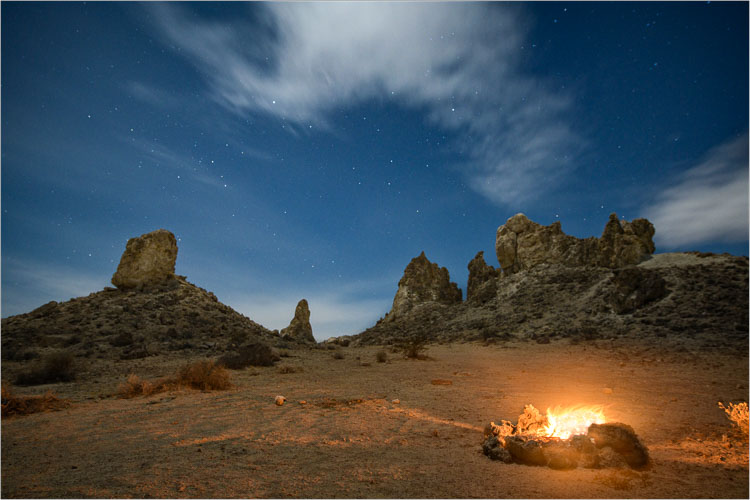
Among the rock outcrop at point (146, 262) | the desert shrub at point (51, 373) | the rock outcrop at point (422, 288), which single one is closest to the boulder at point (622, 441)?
the desert shrub at point (51, 373)

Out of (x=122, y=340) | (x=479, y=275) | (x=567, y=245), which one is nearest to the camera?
(x=122, y=340)

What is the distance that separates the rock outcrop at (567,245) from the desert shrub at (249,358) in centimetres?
3907

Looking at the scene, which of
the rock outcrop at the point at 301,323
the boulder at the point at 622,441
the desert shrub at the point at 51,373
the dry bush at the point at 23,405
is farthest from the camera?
the rock outcrop at the point at 301,323

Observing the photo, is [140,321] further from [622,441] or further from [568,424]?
[622,441]

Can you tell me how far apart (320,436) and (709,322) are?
84.7 feet

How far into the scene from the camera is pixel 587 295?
31.1 meters

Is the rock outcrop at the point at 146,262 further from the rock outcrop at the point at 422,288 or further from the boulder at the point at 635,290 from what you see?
the boulder at the point at 635,290

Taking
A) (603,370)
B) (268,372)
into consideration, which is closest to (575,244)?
(603,370)

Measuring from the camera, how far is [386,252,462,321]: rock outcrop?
5225 centimetres

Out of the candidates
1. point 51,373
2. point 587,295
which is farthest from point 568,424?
point 587,295

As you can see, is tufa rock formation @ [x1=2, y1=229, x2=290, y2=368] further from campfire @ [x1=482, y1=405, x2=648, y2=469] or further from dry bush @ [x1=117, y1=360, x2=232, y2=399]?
campfire @ [x1=482, y1=405, x2=648, y2=469]

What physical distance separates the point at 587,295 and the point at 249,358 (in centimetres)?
3078

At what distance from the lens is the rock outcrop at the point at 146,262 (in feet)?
90.6

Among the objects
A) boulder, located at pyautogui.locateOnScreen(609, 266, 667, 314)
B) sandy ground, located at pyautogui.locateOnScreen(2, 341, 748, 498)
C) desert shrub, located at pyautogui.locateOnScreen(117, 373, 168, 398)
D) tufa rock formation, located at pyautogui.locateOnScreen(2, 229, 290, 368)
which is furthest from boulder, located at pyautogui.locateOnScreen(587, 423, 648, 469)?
boulder, located at pyautogui.locateOnScreen(609, 266, 667, 314)
